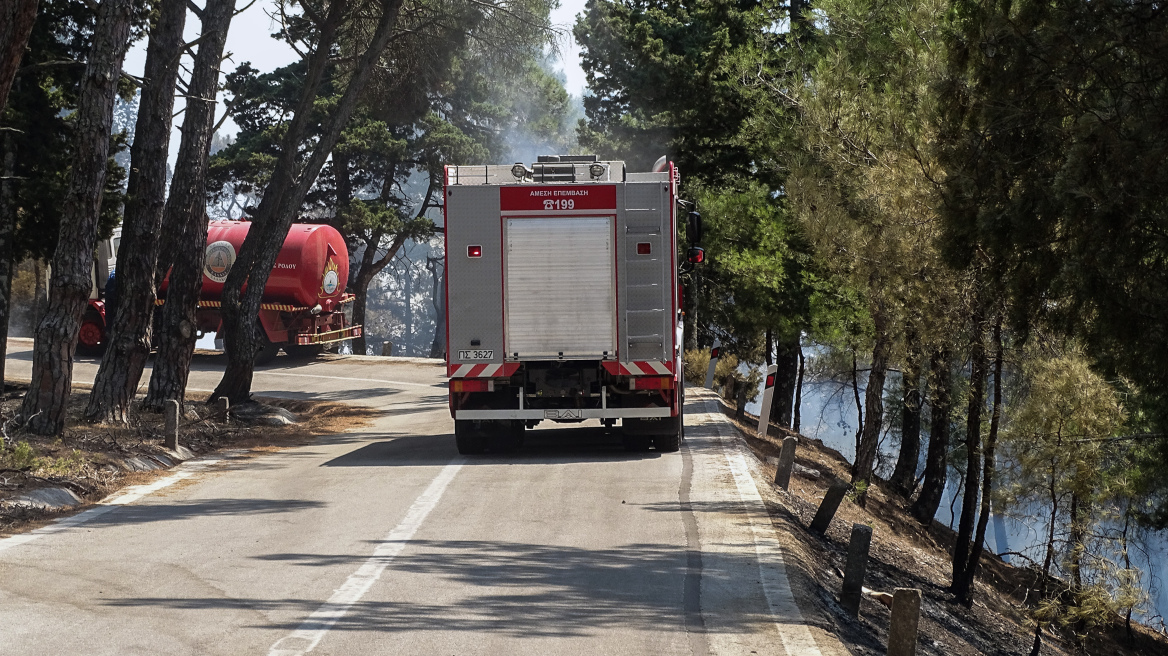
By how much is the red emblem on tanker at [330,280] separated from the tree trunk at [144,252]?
15703 millimetres

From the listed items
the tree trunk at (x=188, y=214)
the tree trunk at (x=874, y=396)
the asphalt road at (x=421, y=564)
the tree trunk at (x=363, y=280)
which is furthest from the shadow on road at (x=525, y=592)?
the tree trunk at (x=363, y=280)

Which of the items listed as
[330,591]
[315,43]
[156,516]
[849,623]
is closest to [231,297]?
[315,43]

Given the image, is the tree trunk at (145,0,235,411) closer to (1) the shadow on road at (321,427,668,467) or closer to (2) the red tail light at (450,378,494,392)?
(1) the shadow on road at (321,427,668,467)

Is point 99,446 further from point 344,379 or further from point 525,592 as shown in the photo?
point 344,379

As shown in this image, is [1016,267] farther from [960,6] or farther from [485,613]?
[485,613]

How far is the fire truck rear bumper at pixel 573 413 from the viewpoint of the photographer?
1440 cm

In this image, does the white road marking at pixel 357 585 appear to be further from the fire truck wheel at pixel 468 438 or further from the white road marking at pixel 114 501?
the white road marking at pixel 114 501

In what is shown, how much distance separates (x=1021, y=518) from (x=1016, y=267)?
14.5 meters

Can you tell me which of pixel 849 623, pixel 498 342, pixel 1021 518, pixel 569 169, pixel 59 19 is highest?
pixel 59 19

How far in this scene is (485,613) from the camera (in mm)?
7309

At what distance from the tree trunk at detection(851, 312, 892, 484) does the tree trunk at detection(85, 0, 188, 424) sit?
34.6 ft

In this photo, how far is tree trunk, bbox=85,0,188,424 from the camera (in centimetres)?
1638

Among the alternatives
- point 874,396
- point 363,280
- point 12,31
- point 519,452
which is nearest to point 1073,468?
point 874,396

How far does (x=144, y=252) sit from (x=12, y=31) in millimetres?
6065
